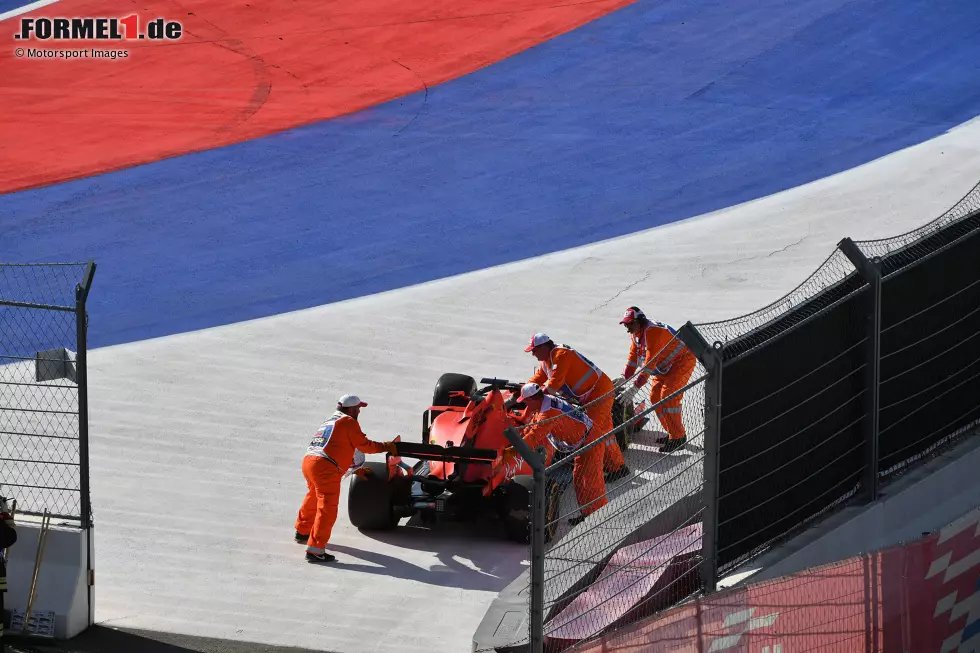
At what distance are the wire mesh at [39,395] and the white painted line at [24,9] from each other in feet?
30.1

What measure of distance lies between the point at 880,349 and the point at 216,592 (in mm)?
5263

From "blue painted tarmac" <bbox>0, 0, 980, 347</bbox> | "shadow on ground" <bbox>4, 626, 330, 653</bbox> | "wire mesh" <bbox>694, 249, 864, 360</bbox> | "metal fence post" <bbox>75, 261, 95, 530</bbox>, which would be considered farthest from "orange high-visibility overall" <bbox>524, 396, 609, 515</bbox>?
"blue painted tarmac" <bbox>0, 0, 980, 347</bbox>

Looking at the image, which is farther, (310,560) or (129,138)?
(129,138)

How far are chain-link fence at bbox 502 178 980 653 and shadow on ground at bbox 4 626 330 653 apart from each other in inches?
96.8

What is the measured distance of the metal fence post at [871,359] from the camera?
30.1 feet

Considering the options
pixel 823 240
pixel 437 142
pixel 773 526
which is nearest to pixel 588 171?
pixel 437 142

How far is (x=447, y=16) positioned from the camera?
1022 inches

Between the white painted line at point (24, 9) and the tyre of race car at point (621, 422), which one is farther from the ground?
the white painted line at point (24, 9)

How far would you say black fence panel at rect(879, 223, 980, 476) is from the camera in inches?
391

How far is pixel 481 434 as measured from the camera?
1242cm

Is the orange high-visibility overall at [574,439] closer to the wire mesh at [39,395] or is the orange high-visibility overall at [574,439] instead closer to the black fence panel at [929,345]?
the black fence panel at [929,345]

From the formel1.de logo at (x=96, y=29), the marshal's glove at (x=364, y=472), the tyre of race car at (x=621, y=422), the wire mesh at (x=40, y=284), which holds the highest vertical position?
the formel1.de logo at (x=96, y=29)

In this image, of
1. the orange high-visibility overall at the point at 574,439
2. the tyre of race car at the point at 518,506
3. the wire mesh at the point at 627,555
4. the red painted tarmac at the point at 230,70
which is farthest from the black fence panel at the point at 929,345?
the red painted tarmac at the point at 230,70

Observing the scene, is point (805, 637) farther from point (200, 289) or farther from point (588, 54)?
point (588, 54)
